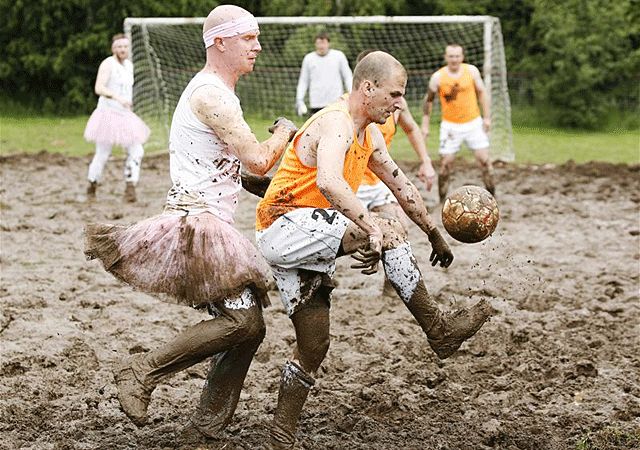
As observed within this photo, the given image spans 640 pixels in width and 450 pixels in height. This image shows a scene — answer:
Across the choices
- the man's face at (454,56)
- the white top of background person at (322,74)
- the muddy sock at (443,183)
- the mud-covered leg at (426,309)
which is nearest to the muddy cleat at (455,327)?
the mud-covered leg at (426,309)

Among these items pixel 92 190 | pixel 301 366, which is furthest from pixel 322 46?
pixel 301 366

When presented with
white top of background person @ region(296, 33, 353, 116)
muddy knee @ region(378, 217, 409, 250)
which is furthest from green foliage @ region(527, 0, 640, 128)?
muddy knee @ region(378, 217, 409, 250)

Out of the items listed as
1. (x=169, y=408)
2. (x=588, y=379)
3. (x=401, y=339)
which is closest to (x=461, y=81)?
(x=401, y=339)

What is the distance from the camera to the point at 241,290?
509 centimetres

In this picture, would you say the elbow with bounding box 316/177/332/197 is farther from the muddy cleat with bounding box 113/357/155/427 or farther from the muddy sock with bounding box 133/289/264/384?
the muddy cleat with bounding box 113/357/155/427

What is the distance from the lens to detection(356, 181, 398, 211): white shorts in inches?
340

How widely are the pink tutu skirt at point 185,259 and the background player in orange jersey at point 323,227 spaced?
192mm

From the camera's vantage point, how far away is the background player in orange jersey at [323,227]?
198 inches

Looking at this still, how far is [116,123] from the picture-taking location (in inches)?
520

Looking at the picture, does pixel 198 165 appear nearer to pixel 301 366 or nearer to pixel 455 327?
pixel 301 366

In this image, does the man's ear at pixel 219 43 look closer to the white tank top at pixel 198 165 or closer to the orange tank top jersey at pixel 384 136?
the white tank top at pixel 198 165

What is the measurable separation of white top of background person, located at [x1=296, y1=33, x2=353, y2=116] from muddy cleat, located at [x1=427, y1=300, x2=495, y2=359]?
1050 centimetres

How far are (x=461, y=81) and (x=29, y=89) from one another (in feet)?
65.6

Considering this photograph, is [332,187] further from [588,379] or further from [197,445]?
[588,379]
